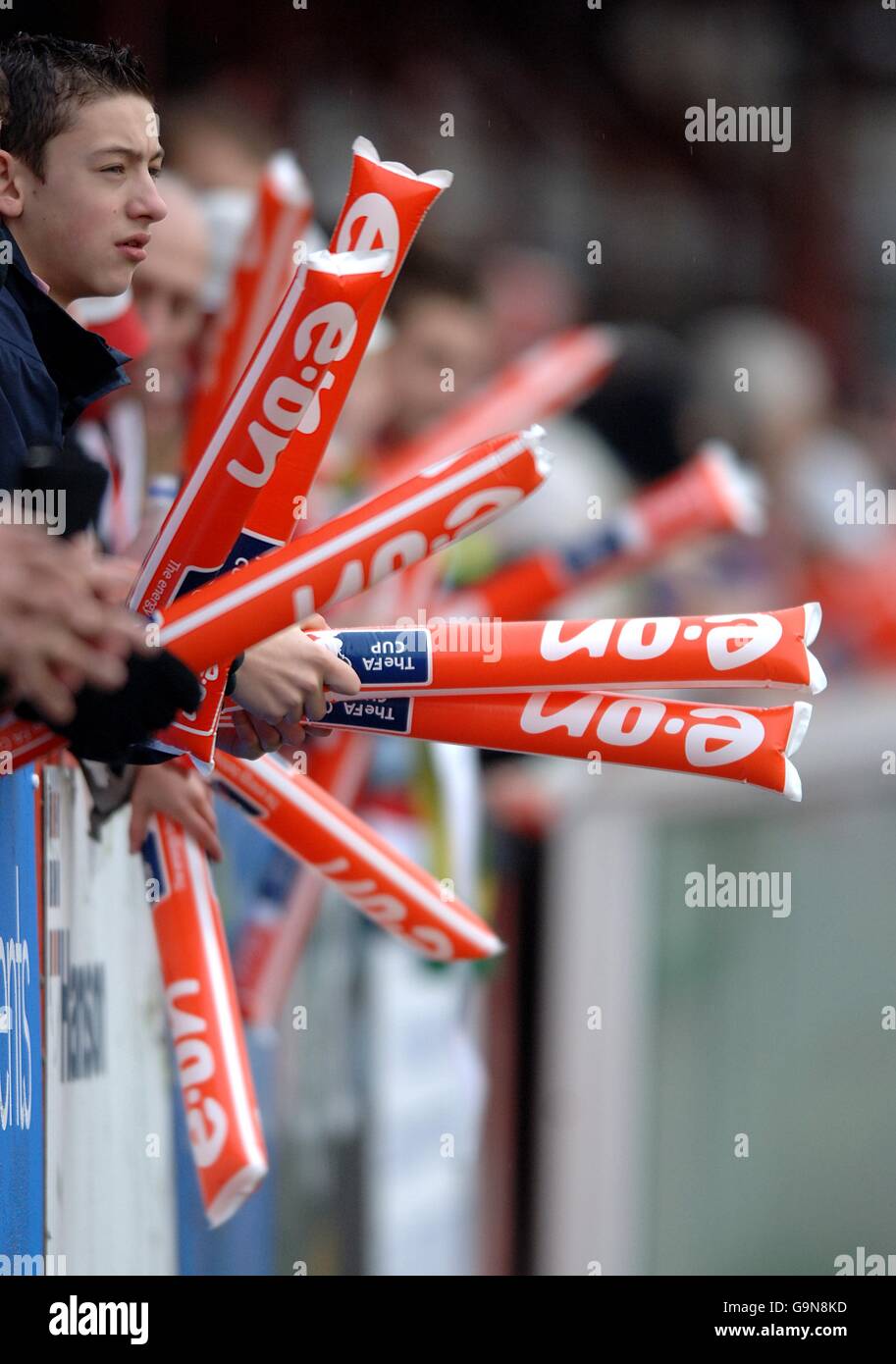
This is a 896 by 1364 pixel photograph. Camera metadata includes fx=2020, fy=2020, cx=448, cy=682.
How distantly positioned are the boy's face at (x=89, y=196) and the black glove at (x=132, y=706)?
1.05 ft

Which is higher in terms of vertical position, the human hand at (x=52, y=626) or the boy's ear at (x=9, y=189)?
the boy's ear at (x=9, y=189)

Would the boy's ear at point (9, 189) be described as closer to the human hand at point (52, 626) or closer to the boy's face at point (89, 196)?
the boy's face at point (89, 196)

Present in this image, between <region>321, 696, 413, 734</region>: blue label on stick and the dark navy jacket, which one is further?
<region>321, 696, 413, 734</region>: blue label on stick

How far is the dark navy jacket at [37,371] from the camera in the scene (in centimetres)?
128

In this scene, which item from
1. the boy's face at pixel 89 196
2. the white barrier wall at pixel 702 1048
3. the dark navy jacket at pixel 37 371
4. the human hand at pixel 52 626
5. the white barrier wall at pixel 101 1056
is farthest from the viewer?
the white barrier wall at pixel 702 1048

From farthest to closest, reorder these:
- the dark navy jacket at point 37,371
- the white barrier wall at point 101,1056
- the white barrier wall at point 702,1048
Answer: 1. the white barrier wall at point 702,1048
2. the white barrier wall at point 101,1056
3. the dark navy jacket at point 37,371

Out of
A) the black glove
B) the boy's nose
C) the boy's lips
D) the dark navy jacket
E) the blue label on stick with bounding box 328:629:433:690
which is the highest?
the boy's nose

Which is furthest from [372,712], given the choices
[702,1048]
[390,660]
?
[702,1048]

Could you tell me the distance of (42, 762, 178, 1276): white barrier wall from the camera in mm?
1611

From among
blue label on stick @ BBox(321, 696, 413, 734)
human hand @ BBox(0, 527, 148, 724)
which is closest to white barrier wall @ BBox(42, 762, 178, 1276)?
blue label on stick @ BBox(321, 696, 413, 734)

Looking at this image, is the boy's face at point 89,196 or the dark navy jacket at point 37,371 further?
the boy's face at point 89,196

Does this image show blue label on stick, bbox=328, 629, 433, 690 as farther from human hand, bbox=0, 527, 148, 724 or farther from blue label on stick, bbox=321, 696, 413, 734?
human hand, bbox=0, 527, 148, 724

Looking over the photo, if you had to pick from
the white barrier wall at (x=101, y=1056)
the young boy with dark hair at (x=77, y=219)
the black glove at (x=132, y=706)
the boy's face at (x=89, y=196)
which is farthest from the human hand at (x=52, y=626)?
the white barrier wall at (x=101, y=1056)

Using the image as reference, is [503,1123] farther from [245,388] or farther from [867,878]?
[245,388]
